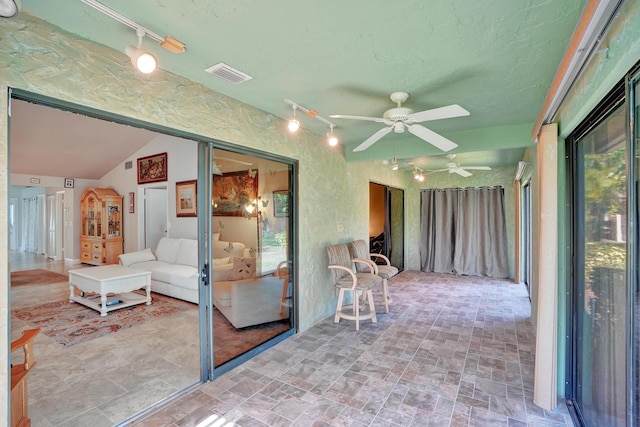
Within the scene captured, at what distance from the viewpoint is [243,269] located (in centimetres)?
298

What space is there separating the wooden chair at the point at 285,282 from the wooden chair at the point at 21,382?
2.09 metres

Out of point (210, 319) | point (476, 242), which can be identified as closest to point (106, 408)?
point (210, 319)

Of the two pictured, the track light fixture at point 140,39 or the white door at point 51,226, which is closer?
the track light fixture at point 140,39

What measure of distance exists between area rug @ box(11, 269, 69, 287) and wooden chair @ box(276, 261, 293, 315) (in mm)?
5362

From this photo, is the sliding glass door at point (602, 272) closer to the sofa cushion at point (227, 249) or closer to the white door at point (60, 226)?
the sofa cushion at point (227, 249)

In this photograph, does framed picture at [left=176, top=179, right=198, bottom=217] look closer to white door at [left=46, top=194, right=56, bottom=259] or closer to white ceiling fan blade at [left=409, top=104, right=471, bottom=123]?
white ceiling fan blade at [left=409, top=104, right=471, bottom=123]

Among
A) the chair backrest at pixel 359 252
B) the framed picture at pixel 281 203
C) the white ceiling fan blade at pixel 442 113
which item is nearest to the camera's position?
the white ceiling fan blade at pixel 442 113

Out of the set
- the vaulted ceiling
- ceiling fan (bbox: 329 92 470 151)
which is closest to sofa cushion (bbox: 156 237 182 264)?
the vaulted ceiling

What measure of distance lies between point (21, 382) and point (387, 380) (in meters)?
2.42

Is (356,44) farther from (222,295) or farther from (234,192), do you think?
(222,295)

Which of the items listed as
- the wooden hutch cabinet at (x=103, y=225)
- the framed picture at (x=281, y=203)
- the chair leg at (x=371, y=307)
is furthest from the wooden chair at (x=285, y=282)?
the wooden hutch cabinet at (x=103, y=225)

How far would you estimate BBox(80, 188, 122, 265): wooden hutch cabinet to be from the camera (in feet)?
23.5

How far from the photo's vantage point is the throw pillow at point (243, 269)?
9.39 ft

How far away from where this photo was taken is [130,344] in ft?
10.5
